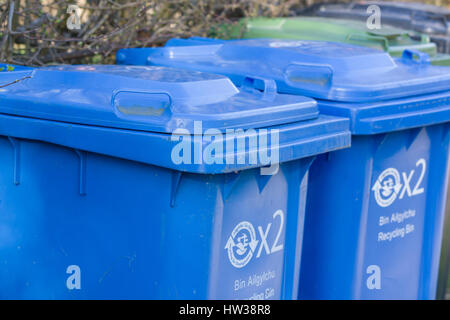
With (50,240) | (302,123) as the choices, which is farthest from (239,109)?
(50,240)

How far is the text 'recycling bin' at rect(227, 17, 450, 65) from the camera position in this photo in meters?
4.10

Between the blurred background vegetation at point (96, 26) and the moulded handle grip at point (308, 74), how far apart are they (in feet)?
3.47

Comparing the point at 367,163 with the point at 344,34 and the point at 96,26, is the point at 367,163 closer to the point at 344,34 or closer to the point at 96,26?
the point at 344,34

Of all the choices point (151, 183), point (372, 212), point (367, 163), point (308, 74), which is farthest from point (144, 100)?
point (372, 212)

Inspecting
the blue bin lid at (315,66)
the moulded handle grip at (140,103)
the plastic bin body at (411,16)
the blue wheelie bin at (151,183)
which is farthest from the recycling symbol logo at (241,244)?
the plastic bin body at (411,16)

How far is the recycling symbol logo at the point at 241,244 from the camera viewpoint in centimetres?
244

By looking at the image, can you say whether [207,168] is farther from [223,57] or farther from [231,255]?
[223,57]

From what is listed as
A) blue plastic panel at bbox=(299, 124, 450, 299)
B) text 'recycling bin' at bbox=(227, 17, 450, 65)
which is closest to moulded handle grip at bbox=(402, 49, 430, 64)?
blue plastic panel at bbox=(299, 124, 450, 299)

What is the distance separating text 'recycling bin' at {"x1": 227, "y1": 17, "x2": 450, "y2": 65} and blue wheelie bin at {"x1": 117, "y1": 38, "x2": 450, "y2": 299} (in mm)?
699

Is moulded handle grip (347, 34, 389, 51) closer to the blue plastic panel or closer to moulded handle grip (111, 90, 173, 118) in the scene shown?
the blue plastic panel

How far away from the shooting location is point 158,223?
2.38m

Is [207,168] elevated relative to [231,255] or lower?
elevated

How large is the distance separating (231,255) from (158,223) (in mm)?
290

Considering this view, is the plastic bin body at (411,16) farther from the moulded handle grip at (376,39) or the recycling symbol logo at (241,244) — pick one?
the recycling symbol logo at (241,244)
